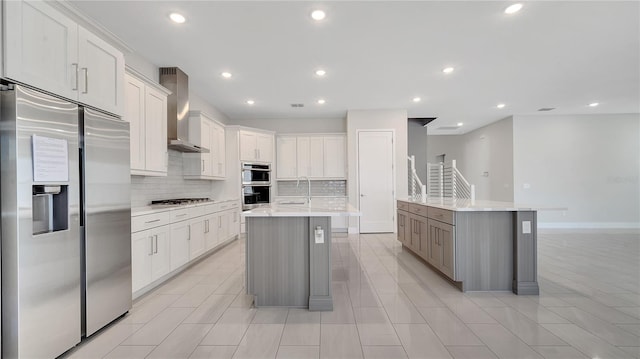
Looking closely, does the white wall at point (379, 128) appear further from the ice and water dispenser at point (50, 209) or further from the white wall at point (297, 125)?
the ice and water dispenser at point (50, 209)

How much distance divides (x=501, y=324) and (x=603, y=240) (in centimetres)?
509

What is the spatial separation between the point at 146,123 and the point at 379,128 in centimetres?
464

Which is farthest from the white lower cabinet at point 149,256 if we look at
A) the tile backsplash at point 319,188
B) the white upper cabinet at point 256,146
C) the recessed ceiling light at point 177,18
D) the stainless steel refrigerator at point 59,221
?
the tile backsplash at point 319,188

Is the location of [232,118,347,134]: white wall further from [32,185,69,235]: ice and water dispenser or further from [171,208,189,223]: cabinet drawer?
[32,185,69,235]: ice and water dispenser

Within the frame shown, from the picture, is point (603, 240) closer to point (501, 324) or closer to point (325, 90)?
point (501, 324)

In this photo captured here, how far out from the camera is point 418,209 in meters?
4.01

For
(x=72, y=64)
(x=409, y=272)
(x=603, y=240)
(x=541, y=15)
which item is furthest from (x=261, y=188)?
(x=603, y=240)

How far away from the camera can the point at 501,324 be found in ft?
7.56

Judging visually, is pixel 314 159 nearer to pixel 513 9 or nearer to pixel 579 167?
pixel 513 9

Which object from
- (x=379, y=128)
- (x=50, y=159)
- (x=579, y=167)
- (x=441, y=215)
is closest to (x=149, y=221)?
(x=50, y=159)

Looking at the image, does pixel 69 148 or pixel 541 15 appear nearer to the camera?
pixel 69 148

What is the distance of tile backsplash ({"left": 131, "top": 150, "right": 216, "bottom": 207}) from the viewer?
365 cm

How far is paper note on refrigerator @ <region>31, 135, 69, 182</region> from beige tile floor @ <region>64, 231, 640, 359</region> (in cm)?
121

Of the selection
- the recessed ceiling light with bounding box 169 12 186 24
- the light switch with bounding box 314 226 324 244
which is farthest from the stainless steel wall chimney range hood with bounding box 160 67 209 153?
the light switch with bounding box 314 226 324 244
